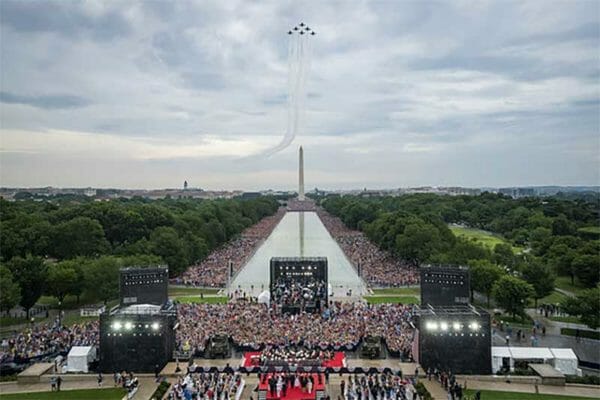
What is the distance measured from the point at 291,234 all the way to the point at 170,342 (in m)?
80.9

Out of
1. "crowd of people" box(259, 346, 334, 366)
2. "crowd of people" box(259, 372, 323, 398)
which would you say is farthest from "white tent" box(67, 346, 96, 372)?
"crowd of people" box(259, 372, 323, 398)

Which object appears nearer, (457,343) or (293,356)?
(293,356)

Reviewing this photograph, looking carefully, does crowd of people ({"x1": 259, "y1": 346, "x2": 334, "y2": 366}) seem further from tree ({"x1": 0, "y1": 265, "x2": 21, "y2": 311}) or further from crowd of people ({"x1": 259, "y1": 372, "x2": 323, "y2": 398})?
tree ({"x1": 0, "y1": 265, "x2": 21, "y2": 311})

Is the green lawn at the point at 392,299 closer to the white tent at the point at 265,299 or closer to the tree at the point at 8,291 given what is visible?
the white tent at the point at 265,299

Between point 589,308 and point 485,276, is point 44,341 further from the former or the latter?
point 589,308

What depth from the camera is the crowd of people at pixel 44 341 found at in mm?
31859

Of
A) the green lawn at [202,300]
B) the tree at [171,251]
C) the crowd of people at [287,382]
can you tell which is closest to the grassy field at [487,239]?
the green lawn at [202,300]

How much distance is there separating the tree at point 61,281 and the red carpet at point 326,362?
19570mm

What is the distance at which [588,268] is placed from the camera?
51.1 m

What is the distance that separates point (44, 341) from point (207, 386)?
1407cm

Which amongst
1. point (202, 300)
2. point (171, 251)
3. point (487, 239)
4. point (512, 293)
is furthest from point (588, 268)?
point (171, 251)

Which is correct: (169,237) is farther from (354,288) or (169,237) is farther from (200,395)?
(200,395)

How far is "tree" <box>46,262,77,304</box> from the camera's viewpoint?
4356 centimetres

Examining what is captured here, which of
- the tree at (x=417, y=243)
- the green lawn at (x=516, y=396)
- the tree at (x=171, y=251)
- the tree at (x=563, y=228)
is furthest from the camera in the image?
the tree at (x=563, y=228)
